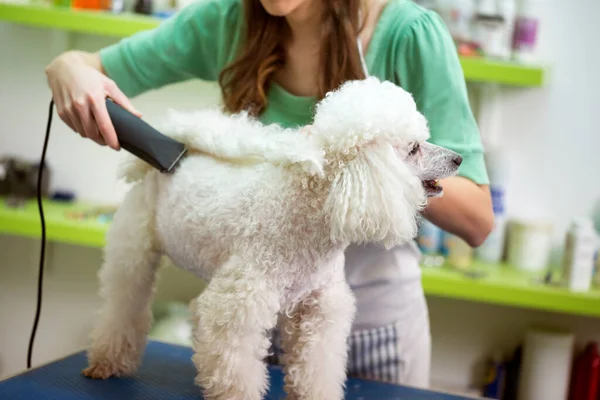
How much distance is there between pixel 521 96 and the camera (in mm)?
1963

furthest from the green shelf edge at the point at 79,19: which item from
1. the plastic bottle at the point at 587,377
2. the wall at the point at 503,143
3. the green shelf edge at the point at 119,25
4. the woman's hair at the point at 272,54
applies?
the plastic bottle at the point at 587,377

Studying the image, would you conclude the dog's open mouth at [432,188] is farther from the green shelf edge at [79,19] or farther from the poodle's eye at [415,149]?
the green shelf edge at [79,19]

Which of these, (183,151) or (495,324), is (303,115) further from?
(495,324)

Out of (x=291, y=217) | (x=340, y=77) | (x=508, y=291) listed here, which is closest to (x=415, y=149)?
(x=291, y=217)

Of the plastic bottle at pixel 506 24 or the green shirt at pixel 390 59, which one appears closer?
the green shirt at pixel 390 59

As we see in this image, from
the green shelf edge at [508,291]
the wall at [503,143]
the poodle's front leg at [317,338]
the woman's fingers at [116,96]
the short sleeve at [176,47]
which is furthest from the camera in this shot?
the wall at [503,143]

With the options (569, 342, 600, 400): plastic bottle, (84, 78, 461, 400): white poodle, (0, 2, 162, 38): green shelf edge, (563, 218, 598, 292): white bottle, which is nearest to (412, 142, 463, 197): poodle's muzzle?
(84, 78, 461, 400): white poodle

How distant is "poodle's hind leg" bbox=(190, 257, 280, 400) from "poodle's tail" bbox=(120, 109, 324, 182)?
0.13 meters

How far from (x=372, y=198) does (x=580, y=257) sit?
1.21m

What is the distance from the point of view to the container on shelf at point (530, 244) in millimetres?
1900

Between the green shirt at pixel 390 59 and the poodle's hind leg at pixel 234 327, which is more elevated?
the green shirt at pixel 390 59

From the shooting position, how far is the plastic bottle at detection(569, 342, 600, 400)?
192 cm

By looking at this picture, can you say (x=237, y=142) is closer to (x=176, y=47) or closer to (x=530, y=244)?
(x=176, y=47)

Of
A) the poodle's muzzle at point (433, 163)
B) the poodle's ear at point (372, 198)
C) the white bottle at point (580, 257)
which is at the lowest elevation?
the white bottle at point (580, 257)
